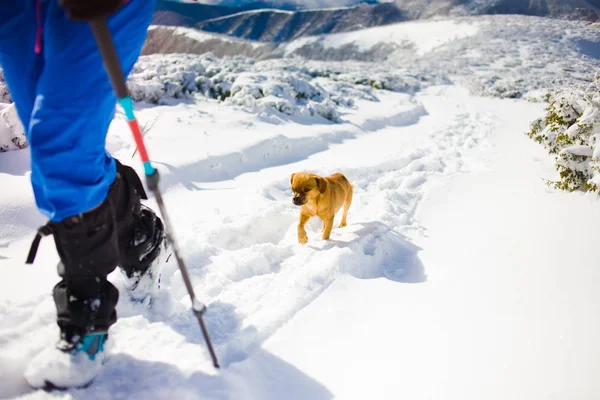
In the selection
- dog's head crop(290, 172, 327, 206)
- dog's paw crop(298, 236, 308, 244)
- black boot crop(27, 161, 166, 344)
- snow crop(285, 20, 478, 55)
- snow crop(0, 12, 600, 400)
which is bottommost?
dog's paw crop(298, 236, 308, 244)

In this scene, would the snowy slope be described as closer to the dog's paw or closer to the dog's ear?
the dog's ear

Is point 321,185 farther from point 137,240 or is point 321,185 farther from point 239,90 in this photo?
point 239,90

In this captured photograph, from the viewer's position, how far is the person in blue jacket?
0.95 meters

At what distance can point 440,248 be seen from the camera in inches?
106

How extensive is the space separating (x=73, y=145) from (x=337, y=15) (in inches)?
3288

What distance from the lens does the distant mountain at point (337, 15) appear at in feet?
212

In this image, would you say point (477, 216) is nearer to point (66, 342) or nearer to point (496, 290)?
point (496, 290)

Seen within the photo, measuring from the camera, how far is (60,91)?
0.96 metres

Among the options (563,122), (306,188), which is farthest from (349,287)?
(563,122)

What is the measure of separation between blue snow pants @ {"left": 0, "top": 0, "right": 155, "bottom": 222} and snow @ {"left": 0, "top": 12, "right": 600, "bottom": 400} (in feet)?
2.60

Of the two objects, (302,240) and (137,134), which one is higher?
(137,134)

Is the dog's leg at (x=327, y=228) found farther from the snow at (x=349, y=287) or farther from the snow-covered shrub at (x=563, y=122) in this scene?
the snow-covered shrub at (x=563, y=122)

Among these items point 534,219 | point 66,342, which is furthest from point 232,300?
point 534,219

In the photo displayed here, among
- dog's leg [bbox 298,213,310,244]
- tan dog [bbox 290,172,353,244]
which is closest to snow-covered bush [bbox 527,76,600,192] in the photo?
tan dog [bbox 290,172,353,244]
